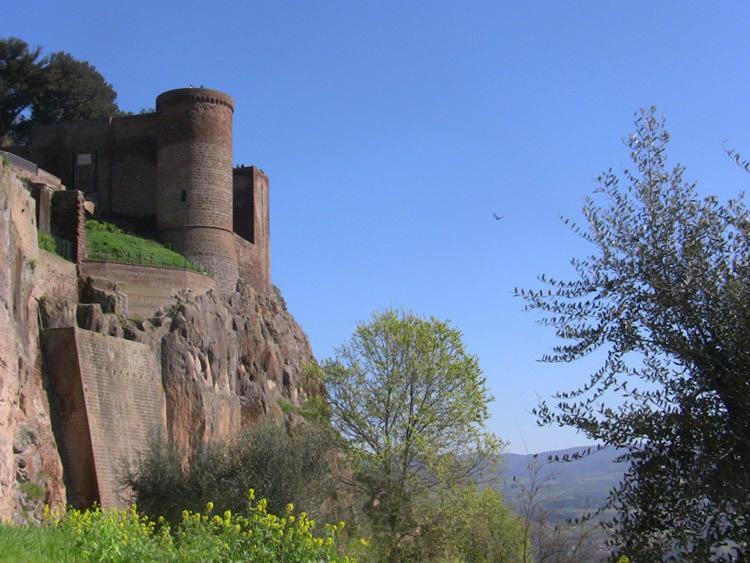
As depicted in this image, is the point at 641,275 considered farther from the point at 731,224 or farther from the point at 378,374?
the point at 378,374

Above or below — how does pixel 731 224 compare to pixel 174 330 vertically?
below

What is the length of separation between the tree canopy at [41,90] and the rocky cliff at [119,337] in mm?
19083

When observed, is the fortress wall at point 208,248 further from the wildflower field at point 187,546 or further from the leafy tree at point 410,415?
the wildflower field at point 187,546

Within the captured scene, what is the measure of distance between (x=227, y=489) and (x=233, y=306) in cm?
1944

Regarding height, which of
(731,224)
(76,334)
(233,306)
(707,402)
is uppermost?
(233,306)

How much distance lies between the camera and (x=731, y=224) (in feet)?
29.9

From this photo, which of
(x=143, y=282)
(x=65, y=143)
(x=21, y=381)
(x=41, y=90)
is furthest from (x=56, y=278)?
(x=41, y=90)

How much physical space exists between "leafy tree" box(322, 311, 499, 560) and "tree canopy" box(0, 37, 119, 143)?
111ft

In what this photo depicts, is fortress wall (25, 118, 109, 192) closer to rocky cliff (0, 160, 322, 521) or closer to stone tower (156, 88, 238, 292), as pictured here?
stone tower (156, 88, 238, 292)

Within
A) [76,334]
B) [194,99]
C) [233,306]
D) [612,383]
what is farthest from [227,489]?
[194,99]

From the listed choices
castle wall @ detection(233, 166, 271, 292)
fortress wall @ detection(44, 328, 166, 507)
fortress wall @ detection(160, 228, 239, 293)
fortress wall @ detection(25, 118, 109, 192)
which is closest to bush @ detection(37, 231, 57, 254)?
fortress wall @ detection(44, 328, 166, 507)

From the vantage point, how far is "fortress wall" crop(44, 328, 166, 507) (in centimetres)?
2945

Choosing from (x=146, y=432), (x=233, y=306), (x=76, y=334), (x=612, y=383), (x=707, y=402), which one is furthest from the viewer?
(x=233, y=306)

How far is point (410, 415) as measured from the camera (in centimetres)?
2983
